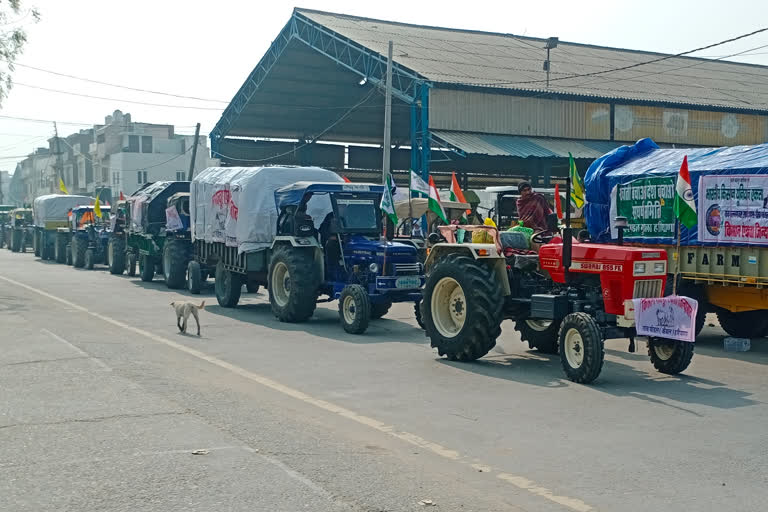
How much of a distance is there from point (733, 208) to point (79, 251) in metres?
25.9

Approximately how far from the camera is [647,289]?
10547mm

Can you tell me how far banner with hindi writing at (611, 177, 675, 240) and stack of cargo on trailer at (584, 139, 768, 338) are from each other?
0.02 m

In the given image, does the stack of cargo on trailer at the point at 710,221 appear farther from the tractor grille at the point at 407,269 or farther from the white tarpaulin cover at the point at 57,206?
the white tarpaulin cover at the point at 57,206

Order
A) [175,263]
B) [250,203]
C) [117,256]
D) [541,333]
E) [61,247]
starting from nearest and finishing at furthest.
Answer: [541,333] → [250,203] → [175,263] → [117,256] → [61,247]

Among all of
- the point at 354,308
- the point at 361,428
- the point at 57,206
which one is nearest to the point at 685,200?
the point at 354,308

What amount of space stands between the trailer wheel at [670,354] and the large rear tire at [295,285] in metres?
6.70

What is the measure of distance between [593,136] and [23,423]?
3480 centimetres

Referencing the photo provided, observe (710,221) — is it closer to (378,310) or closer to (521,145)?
(378,310)

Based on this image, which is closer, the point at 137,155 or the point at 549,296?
the point at 549,296

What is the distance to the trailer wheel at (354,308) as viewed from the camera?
571 inches

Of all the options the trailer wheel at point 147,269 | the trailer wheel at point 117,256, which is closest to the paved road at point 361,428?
the trailer wheel at point 147,269

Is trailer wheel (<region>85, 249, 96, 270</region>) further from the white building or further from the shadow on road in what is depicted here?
the white building

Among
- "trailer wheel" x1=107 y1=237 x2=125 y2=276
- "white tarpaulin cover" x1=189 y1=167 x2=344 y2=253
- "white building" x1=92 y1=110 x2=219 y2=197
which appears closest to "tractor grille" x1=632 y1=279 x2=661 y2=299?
"white tarpaulin cover" x1=189 y1=167 x2=344 y2=253

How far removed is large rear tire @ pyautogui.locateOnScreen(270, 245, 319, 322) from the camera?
15883 mm
